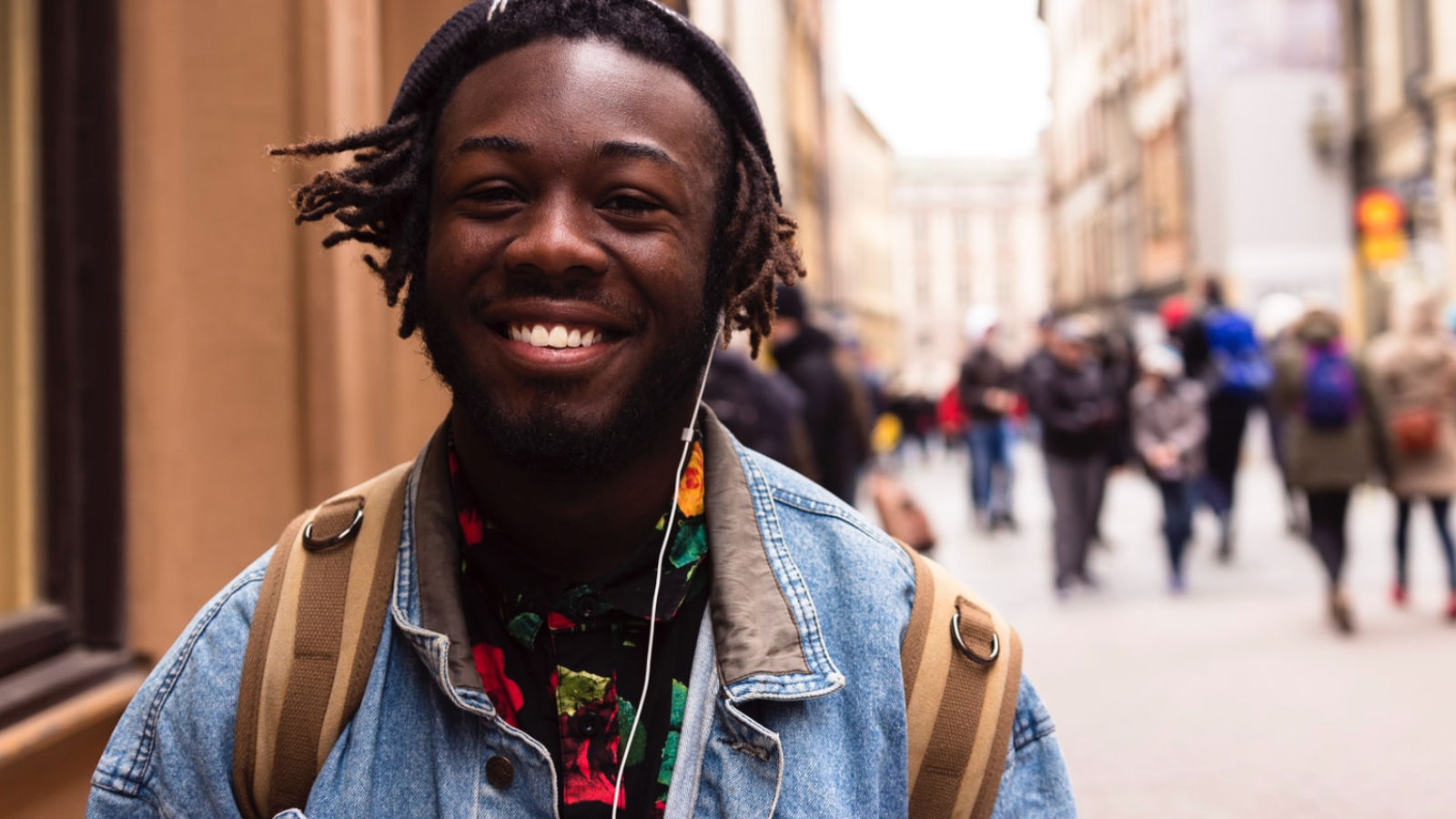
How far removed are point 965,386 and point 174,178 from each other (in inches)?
368

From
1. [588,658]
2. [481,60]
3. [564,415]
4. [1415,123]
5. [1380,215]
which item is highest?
[1415,123]

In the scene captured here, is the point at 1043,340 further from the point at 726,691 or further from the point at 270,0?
the point at 726,691

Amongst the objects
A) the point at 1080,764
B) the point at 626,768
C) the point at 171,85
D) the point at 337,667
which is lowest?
the point at 1080,764

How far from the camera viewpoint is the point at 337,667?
1.47 m

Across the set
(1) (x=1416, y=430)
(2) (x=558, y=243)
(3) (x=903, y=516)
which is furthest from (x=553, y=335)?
(1) (x=1416, y=430)

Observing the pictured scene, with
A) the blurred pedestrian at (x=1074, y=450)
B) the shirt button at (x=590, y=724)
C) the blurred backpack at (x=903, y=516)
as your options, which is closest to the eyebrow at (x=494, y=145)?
the shirt button at (x=590, y=724)

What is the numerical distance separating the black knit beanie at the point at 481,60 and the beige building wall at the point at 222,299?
209 cm

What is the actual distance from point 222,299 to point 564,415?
2.59 m

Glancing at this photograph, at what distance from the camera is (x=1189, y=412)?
9.20 meters

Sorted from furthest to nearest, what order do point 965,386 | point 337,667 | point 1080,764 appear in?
point 965,386
point 1080,764
point 337,667

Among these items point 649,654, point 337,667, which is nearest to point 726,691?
point 649,654

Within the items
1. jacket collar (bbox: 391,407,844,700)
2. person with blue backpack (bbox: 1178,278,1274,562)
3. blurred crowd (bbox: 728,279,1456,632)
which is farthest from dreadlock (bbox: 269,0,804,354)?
person with blue backpack (bbox: 1178,278,1274,562)

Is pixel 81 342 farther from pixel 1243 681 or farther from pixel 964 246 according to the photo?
pixel 964 246

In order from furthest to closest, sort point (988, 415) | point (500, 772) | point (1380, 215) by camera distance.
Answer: point (1380, 215) → point (988, 415) → point (500, 772)
